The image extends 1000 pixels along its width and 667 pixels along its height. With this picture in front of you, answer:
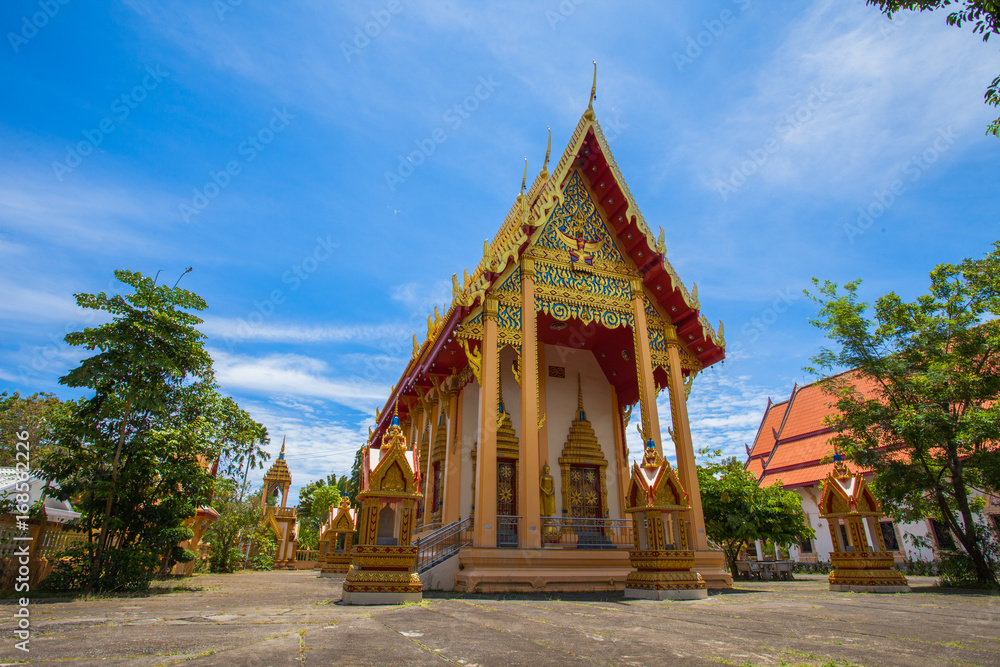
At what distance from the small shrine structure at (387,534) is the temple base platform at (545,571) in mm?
1596

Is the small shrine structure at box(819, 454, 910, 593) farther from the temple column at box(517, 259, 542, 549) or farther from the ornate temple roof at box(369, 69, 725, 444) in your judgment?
the temple column at box(517, 259, 542, 549)

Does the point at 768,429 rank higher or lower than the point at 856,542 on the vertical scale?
higher

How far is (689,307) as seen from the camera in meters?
11.2

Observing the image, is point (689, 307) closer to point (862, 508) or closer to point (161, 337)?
point (862, 508)

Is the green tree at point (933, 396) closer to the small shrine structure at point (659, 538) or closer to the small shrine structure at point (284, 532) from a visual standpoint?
the small shrine structure at point (659, 538)

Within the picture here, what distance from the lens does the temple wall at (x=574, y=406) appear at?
40.1ft

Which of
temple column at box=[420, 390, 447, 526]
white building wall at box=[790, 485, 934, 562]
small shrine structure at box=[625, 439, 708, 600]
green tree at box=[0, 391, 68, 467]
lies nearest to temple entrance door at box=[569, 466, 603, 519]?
temple column at box=[420, 390, 447, 526]

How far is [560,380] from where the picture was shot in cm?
1301

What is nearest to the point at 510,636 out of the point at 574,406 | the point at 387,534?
the point at 387,534

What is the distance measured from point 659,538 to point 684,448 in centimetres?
346

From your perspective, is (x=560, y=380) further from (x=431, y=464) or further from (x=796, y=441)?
(x=796, y=441)

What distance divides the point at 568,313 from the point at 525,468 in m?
3.49

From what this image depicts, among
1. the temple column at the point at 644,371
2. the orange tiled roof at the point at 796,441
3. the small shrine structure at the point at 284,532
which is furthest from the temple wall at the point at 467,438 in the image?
the small shrine structure at the point at 284,532

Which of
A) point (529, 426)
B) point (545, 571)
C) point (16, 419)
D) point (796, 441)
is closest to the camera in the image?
point (545, 571)
